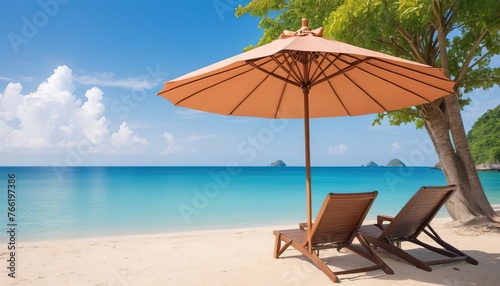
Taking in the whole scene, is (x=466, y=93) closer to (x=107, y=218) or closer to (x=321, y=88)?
(x=321, y=88)

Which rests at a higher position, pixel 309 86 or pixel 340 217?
pixel 309 86

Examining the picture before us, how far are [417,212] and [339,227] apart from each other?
102 centimetres

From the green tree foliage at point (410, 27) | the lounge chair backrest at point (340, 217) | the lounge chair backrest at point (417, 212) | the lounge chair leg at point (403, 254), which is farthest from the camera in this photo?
the green tree foliage at point (410, 27)

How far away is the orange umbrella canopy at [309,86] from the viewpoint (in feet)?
13.0

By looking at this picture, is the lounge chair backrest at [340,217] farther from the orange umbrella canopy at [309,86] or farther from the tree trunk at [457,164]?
the tree trunk at [457,164]

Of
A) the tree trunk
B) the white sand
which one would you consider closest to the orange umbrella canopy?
the white sand

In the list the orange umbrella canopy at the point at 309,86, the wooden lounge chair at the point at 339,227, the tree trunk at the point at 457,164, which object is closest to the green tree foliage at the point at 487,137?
the tree trunk at the point at 457,164

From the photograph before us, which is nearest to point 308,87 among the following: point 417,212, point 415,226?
point 417,212

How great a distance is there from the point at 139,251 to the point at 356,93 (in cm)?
372

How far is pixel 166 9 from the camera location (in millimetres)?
33719

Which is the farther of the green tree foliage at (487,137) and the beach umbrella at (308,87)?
the green tree foliage at (487,137)

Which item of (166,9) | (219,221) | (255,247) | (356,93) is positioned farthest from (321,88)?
(166,9)

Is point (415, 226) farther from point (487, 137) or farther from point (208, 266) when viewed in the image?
point (487, 137)

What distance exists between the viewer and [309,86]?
4.23 m
